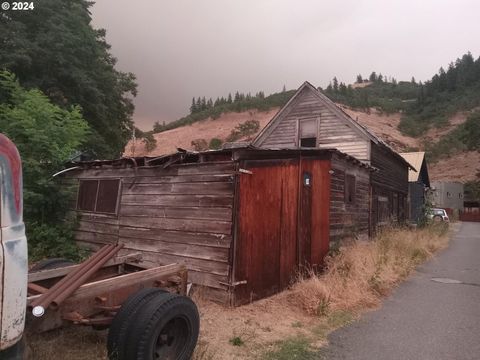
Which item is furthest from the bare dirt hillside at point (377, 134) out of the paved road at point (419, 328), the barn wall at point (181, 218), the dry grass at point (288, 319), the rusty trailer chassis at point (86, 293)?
the rusty trailer chassis at point (86, 293)

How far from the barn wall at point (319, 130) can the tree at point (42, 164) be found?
339 inches

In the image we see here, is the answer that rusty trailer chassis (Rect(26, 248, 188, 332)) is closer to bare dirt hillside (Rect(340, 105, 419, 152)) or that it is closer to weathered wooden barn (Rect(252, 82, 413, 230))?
weathered wooden barn (Rect(252, 82, 413, 230))

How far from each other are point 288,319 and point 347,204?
7.25 meters

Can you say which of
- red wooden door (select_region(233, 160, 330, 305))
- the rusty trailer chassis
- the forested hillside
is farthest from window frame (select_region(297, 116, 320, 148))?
the rusty trailer chassis

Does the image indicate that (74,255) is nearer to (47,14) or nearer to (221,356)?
(221,356)

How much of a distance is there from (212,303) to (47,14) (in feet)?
68.0

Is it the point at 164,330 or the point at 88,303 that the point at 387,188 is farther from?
the point at 88,303

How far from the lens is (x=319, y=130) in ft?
61.5

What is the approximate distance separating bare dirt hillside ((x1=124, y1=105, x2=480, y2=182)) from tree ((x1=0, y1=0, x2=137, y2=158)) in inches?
1914

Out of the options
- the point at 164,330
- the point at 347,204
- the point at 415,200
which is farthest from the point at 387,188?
the point at 164,330

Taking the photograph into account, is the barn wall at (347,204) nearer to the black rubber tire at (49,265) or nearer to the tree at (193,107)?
the black rubber tire at (49,265)

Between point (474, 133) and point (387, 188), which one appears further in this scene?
point (474, 133)

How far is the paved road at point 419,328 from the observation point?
17.8 feet

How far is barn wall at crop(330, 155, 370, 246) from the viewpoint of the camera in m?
12.0
